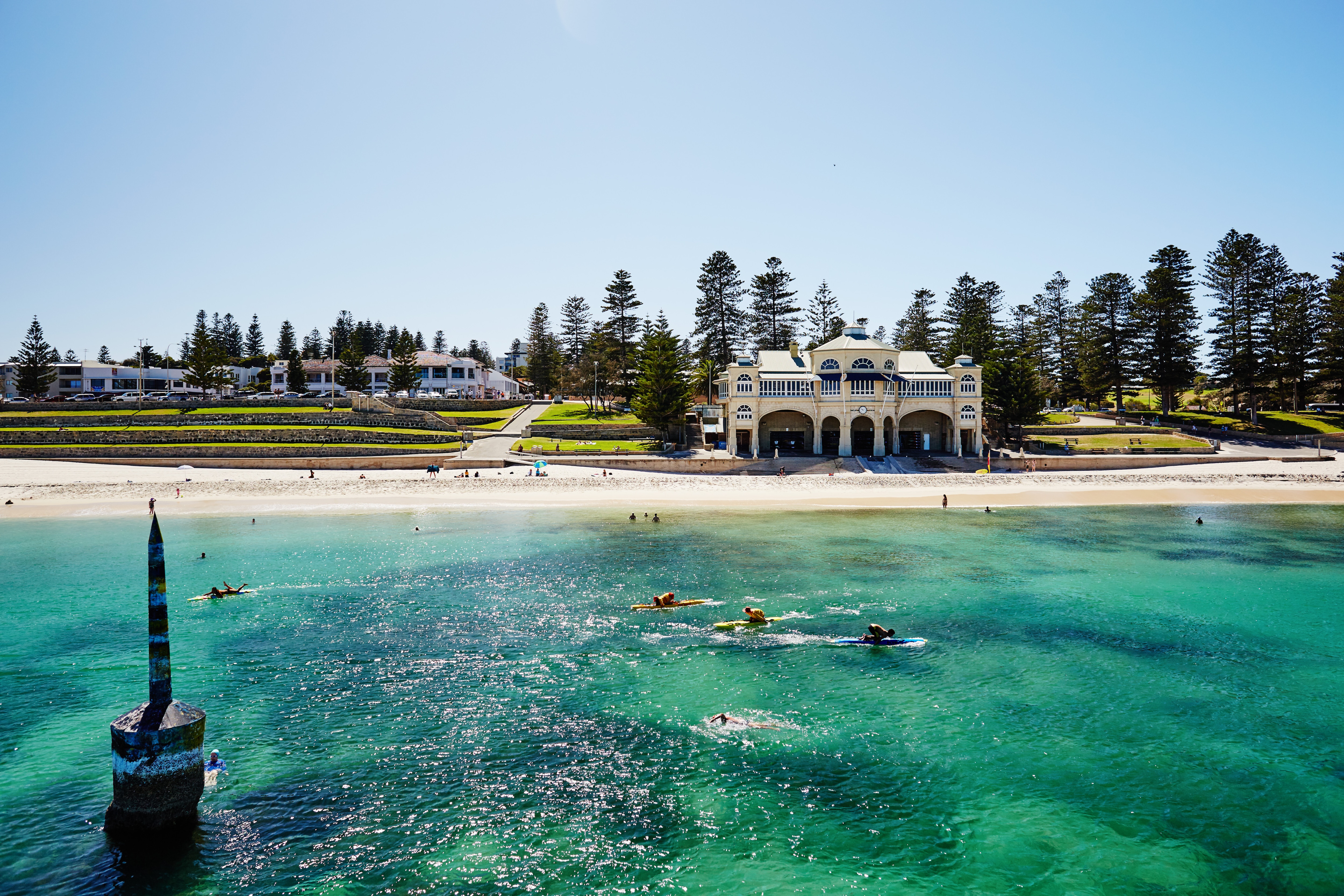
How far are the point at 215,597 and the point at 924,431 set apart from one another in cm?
5428

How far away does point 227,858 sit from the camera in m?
11.3

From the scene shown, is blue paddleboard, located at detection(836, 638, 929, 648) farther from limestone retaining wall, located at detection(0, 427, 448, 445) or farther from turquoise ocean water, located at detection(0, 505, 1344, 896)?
limestone retaining wall, located at detection(0, 427, 448, 445)

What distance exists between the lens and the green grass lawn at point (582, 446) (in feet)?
195

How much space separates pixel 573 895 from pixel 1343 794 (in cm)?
1336

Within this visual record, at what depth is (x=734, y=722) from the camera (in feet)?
52.7

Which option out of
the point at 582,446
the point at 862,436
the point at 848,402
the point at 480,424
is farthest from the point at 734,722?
the point at 480,424

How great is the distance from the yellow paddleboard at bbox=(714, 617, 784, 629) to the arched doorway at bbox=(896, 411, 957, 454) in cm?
4399

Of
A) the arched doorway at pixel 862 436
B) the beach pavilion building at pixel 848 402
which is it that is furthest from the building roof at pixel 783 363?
the arched doorway at pixel 862 436

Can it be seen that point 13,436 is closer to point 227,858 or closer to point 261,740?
point 261,740

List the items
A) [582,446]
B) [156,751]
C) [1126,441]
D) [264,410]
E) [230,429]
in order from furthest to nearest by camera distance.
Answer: [264,410] → [230,429] → [1126,441] → [582,446] → [156,751]

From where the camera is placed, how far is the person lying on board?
1595 centimetres

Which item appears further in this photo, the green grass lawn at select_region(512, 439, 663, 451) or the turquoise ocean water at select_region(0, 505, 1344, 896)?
the green grass lawn at select_region(512, 439, 663, 451)

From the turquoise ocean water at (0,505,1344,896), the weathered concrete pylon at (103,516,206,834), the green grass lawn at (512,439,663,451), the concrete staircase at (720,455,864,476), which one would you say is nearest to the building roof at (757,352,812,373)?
the concrete staircase at (720,455,864,476)

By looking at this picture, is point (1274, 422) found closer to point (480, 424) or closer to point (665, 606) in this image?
point (665, 606)
